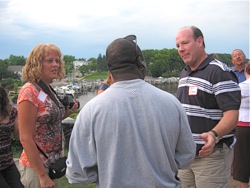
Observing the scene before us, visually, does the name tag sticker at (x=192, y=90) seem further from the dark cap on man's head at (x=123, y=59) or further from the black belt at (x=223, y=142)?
the dark cap on man's head at (x=123, y=59)

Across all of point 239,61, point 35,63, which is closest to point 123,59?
point 35,63

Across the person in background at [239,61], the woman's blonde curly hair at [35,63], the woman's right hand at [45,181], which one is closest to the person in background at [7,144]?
the woman's right hand at [45,181]

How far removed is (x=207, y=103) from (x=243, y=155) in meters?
2.21

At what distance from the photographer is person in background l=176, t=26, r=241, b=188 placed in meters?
2.72

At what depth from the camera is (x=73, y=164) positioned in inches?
69.7

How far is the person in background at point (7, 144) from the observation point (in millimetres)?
3113

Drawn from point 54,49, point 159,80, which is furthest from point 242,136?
point 159,80

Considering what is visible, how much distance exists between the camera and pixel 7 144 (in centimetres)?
321

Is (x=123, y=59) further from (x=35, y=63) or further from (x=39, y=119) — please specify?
(x=35, y=63)

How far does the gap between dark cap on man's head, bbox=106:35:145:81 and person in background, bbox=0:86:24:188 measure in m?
1.89

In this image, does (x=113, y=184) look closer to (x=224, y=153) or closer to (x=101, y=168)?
(x=101, y=168)

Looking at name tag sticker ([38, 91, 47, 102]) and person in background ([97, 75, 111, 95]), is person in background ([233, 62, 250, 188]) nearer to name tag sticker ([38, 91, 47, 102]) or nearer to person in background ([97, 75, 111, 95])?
person in background ([97, 75, 111, 95])

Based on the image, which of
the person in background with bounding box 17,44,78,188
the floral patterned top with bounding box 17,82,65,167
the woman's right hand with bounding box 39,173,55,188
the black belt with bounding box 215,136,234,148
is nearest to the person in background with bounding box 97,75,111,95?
the person in background with bounding box 17,44,78,188

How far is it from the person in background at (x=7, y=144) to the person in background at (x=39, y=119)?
329 millimetres
